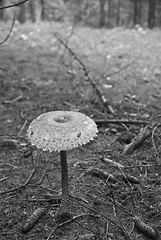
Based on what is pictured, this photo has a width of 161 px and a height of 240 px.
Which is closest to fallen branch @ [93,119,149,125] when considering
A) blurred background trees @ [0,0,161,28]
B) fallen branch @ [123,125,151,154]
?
fallen branch @ [123,125,151,154]

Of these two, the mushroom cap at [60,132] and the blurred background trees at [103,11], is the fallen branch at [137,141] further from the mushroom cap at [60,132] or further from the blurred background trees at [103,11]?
the blurred background trees at [103,11]

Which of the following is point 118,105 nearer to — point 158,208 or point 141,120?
point 141,120

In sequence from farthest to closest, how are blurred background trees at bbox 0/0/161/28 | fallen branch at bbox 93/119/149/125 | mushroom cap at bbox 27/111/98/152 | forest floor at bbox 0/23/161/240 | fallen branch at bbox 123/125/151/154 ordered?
blurred background trees at bbox 0/0/161/28
fallen branch at bbox 93/119/149/125
fallen branch at bbox 123/125/151/154
forest floor at bbox 0/23/161/240
mushroom cap at bbox 27/111/98/152

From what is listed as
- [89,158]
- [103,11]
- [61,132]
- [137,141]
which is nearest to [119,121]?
[137,141]

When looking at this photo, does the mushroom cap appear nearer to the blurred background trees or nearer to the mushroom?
the mushroom

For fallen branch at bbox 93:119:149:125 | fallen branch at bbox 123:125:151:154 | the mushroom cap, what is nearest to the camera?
the mushroom cap

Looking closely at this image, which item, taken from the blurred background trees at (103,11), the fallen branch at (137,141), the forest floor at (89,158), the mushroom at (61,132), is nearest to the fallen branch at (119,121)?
the forest floor at (89,158)
